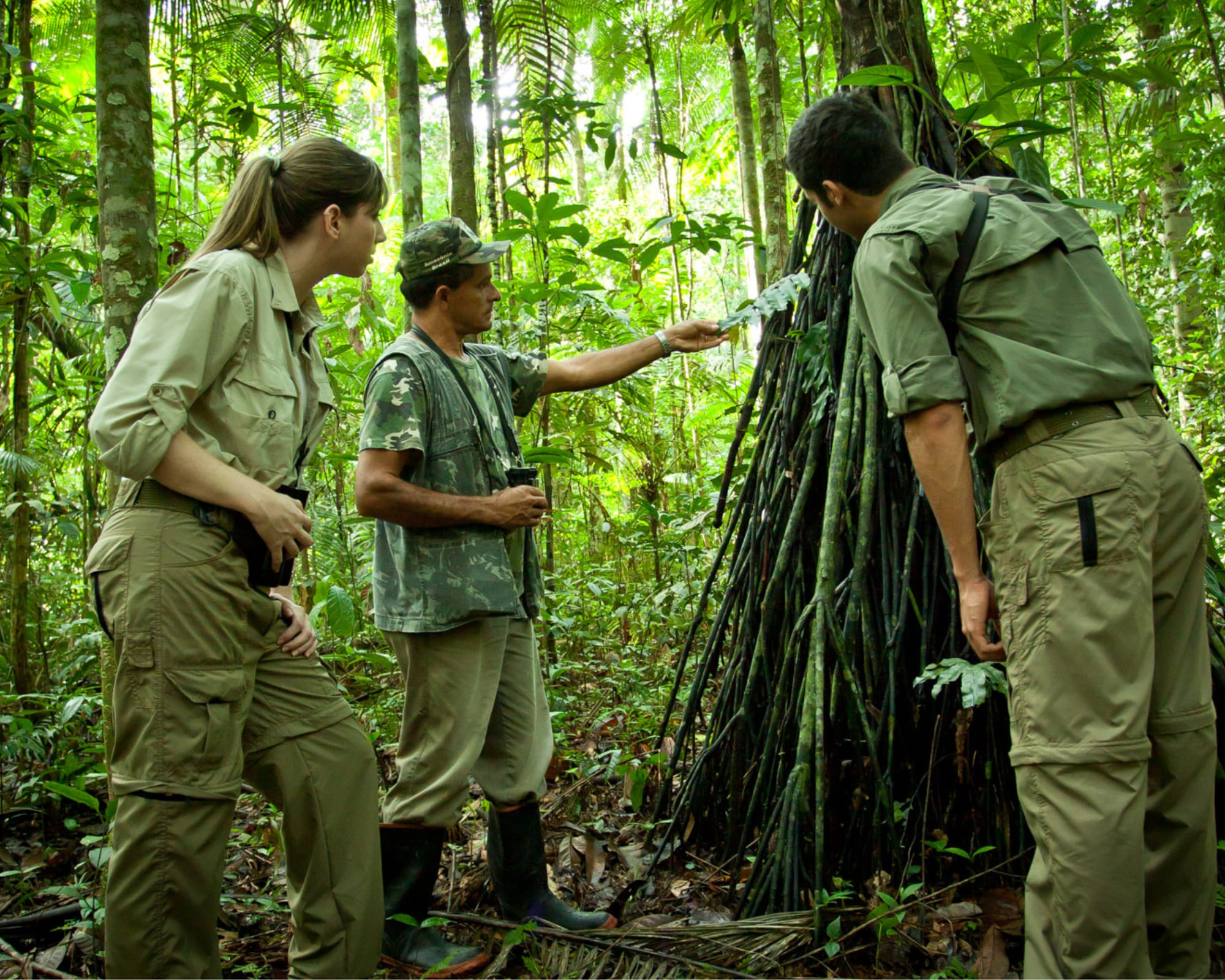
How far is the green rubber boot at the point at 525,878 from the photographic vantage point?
94.0 inches

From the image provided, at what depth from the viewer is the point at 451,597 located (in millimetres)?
2334

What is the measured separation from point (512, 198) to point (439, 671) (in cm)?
210

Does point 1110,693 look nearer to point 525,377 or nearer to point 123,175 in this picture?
point 525,377

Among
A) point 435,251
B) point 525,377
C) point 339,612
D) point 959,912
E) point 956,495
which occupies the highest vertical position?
point 435,251

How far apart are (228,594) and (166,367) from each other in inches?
16.4

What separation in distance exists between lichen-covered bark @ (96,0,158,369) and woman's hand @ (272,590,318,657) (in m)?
0.92

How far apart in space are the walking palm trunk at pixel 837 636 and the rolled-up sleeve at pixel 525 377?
0.73 m

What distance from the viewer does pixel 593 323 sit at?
4289mm

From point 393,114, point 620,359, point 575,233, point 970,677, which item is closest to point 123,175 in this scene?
point 620,359

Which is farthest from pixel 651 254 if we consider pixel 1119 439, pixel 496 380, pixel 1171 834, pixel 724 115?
pixel 724 115

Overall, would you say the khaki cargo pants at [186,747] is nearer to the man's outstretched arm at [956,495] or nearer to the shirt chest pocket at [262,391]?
the shirt chest pocket at [262,391]

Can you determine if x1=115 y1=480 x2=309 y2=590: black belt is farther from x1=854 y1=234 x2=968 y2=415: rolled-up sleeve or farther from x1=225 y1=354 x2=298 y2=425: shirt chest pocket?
x1=854 y1=234 x2=968 y2=415: rolled-up sleeve

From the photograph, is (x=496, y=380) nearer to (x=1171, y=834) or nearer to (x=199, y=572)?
(x=199, y=572)

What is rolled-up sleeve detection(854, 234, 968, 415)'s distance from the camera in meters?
1.76
